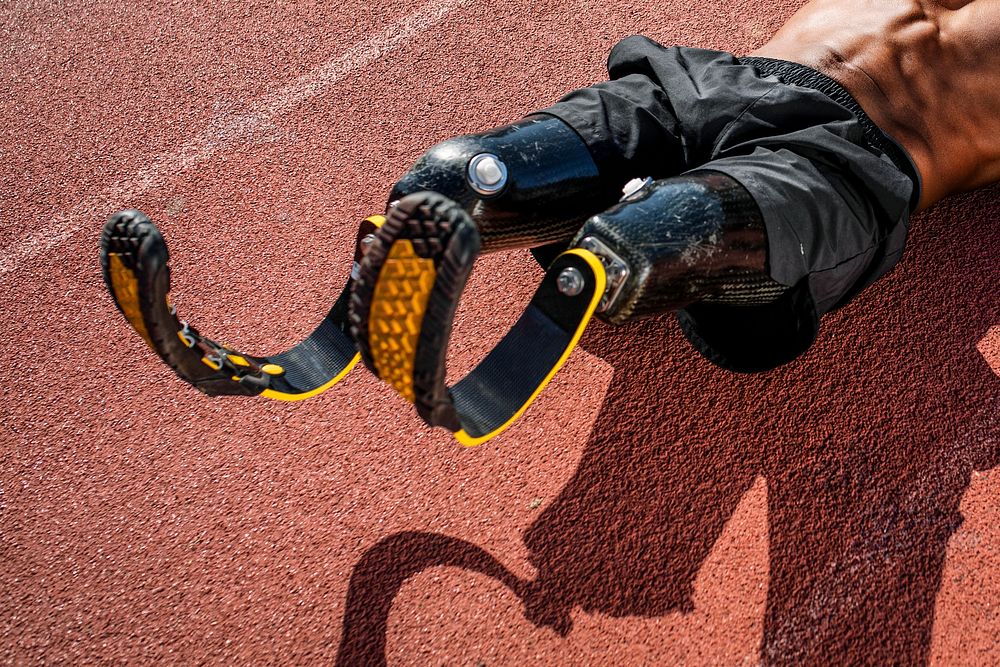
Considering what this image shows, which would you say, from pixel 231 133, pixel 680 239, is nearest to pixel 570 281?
pixel 680 239

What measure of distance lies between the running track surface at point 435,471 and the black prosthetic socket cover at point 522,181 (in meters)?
0.44

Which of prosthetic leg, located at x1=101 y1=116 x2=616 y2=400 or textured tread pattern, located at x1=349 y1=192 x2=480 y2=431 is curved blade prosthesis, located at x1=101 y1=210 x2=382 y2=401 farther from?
textured tread pattern, located at x1=349 y1=192 x2=480 y2=431

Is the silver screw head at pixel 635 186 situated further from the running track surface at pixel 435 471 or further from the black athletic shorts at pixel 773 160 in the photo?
the running track surface at pixel 435 471

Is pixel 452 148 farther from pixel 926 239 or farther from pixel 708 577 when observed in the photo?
pixel 926 239

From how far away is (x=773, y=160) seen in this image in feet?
4.59

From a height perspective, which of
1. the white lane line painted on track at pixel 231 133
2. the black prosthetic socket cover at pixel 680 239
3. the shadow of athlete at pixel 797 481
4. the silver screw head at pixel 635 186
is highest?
the white lane line painted on track at pixel 231 133

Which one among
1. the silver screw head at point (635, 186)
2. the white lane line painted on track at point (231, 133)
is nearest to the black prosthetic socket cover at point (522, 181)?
the silver screw head at point (635, 186)

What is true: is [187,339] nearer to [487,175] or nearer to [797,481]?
[487,175]

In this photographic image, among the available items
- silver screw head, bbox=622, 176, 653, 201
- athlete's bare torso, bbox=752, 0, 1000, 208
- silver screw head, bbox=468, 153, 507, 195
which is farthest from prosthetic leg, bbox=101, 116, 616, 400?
athlete's bare torso, bbox=752, 0, 1000, 208

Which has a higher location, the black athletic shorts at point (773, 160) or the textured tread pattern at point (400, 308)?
the textured tread pattern at point (400, 308)

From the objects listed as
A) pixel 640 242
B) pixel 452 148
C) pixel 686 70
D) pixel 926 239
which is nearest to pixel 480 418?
pixel 640 242

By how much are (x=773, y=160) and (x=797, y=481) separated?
709 mm

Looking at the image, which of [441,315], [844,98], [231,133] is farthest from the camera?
[231,133]

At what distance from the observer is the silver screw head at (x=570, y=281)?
4.15 feet
